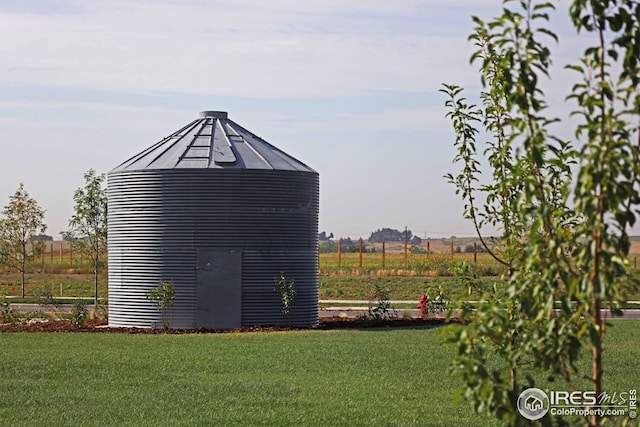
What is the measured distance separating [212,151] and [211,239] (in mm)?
2715

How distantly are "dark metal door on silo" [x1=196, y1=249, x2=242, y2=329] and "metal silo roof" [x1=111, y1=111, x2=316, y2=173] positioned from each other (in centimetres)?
224

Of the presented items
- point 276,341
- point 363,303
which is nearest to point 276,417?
point 276,341

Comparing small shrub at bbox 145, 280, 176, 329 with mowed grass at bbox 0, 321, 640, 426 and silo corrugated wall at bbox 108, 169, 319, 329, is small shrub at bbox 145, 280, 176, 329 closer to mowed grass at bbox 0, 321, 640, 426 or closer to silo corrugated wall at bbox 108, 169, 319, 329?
silo corrugated wall at bbox 108, 169, 319, 329

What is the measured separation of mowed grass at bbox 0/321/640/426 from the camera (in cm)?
1240

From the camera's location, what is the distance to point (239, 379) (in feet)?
51.4

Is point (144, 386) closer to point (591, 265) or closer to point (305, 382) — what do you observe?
point (305, 382)

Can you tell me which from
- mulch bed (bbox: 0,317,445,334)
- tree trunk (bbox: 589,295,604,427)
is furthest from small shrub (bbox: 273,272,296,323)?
tree trunk (bbox: 589,295,604,427)

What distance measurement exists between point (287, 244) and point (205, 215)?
223 centimetres

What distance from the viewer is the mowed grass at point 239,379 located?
12.4 metres

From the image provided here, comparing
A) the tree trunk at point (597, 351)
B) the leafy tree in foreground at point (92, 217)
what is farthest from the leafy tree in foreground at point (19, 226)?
the tree trunk at point (597, 351)

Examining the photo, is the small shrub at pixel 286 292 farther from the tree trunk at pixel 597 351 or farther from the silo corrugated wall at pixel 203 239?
the tree trunk at pixel 597 351

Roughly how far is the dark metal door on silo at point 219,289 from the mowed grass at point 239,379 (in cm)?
169

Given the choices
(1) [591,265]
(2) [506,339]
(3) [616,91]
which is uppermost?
(3) [616,91]

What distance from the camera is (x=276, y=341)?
71.2 ft
